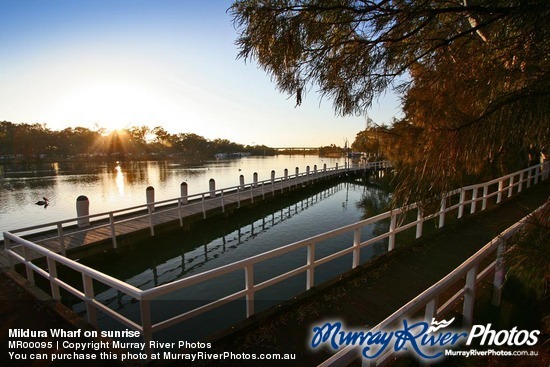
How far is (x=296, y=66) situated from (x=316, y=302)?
325cm

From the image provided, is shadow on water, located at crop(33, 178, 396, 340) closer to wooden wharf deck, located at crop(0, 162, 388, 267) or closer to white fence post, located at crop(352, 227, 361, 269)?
wooden wharf deck, located at crop(0, 162, 388, 267)

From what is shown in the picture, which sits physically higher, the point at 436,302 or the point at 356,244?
the point at 436,302

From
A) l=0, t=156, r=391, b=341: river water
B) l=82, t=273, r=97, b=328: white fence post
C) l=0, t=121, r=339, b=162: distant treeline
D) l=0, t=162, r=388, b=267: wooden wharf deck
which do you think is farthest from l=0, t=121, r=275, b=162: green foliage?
l=82, t=273, r=97, b=328: white fence post

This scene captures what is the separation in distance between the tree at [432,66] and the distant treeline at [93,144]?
4140 inches

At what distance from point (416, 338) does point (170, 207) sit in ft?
42.8

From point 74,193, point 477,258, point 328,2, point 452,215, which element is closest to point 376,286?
point 477,258

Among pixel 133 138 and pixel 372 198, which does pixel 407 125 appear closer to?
pixel 372 198

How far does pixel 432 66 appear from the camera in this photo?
2.16 meters

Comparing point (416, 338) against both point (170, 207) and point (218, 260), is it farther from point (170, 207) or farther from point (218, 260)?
point (170, 207)

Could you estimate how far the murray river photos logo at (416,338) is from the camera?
5.59 feet

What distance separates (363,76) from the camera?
2.45 m

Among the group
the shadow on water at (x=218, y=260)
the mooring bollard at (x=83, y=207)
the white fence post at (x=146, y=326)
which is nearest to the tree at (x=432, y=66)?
the shadow on water at (x=218, y=260)

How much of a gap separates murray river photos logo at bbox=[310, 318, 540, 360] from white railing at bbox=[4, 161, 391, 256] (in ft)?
5.53

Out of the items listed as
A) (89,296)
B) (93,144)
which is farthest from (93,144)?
(89,296)
